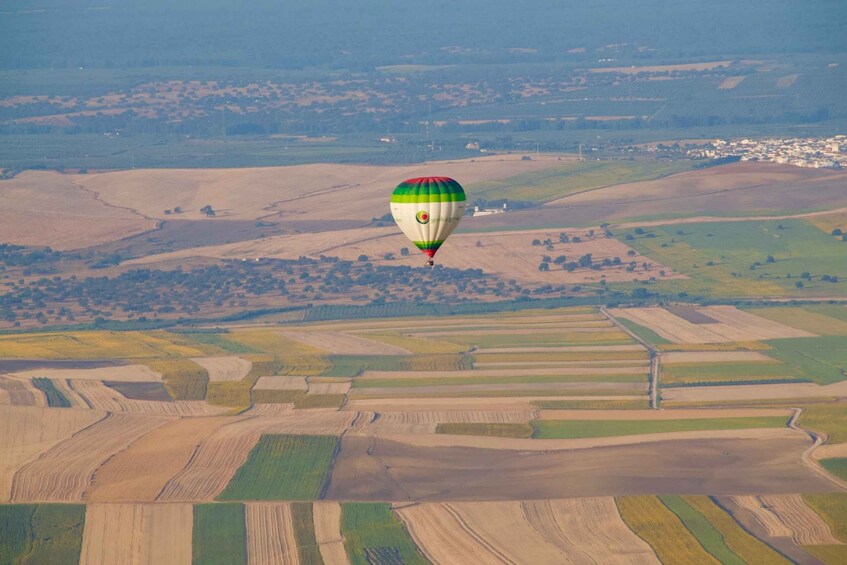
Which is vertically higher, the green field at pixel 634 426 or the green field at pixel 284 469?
the green field at pixel 284 469

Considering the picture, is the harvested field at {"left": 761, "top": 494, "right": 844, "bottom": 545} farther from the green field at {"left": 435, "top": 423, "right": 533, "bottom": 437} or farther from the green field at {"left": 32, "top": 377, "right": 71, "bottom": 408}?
the green field at {"left": 32, "top": 377, "right": 71, "bottom": 408}

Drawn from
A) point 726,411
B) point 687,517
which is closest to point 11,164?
point 726,411

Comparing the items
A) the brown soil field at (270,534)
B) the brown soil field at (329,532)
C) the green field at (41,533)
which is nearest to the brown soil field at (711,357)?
the brown soil field at (329,532)

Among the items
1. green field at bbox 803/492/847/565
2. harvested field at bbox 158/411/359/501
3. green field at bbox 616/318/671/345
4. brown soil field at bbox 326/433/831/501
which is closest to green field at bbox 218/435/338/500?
harvested field at bbox 158/411/359/501

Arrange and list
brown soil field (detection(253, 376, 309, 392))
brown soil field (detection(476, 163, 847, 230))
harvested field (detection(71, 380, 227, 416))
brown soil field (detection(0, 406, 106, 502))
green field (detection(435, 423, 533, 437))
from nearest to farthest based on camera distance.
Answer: brown soil field (detection(0, 406, 106, 502)) → green field (detection(435, 423, 533, 437)) → harvested field (detection(71, 380, 227, 416)) → brown soil field (detection(253, 376, 309, 392)) → brown soil field (detection(476, 163, 847, 230))

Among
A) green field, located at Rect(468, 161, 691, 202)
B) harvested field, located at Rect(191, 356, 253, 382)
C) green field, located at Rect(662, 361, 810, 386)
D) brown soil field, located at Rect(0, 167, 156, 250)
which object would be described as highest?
green field, located at Rect(662, 361, 810, 386)

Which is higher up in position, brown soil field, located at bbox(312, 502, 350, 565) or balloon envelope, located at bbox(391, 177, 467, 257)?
balloon envelope, located at bbox(391, 177, 467, 257)

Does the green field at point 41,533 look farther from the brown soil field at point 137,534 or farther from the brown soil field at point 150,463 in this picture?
the brown soil field at point 150,463
